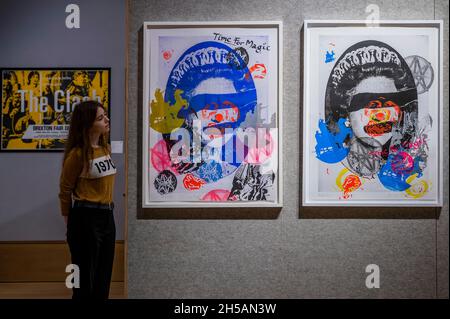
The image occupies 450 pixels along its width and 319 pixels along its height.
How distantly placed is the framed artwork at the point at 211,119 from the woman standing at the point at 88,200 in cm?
36

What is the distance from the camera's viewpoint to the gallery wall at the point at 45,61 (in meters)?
3.03

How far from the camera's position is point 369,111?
7.32ft

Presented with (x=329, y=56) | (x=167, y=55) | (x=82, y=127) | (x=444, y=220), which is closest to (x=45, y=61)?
(x=167, y=55)

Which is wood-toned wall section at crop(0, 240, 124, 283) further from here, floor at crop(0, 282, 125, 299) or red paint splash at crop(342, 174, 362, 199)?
red paint splash at crop(342, 174, 362, 199)

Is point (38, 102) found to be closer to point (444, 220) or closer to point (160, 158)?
point (160, 158)

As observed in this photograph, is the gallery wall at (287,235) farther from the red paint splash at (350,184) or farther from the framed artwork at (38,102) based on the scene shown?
the framed artwork at (38,102)

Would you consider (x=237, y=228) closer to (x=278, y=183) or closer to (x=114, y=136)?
(x=278, y=183)

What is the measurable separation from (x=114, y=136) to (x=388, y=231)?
2.13 meters

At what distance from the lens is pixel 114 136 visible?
309cm

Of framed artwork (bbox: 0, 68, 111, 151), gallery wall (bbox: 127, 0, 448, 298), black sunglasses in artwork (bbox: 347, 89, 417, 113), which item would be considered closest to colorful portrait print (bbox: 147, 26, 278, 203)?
gallery wall (bbox: 127, 0, 448, 298)

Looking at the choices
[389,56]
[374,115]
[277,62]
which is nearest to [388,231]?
[374,115]

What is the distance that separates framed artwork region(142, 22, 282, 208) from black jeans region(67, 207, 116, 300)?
1.26 feet

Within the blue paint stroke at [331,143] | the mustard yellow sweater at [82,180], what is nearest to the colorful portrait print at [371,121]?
the blue paint stroke at [331,143]

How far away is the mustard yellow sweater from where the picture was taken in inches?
73.0
